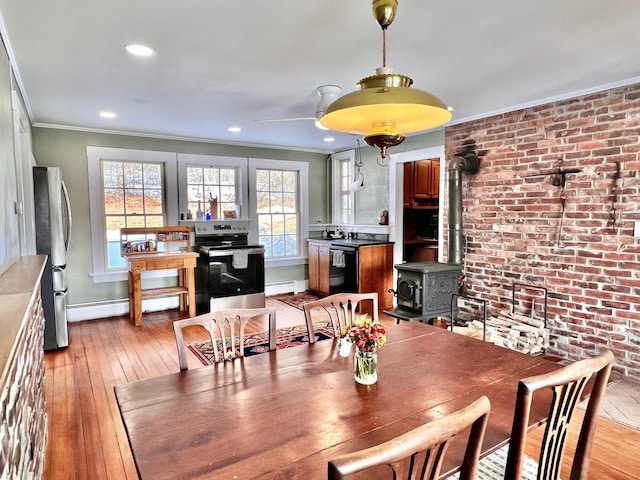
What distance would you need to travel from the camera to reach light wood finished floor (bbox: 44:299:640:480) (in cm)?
217

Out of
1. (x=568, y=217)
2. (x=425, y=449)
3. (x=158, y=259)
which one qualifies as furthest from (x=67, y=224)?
(x=568, y=217)

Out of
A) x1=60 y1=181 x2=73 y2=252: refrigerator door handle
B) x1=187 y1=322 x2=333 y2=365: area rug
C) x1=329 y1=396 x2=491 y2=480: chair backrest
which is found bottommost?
x1=187 y1=322 x2=333 y2=365: area rug

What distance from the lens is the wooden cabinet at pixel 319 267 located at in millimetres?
5980

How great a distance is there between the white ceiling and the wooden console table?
174cm

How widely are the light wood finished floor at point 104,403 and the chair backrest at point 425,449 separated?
1.64 metres

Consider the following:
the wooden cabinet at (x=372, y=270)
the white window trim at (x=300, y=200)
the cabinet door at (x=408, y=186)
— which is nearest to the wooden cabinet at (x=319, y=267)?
the wooden cabinet at (x=372, y=270)

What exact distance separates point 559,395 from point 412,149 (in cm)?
435

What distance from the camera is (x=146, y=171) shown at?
5.34m

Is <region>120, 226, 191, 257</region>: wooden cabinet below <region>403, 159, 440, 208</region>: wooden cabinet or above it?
below

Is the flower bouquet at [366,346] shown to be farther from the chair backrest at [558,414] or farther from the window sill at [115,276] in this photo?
the window sill at [115,276]

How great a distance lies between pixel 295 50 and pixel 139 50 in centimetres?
97

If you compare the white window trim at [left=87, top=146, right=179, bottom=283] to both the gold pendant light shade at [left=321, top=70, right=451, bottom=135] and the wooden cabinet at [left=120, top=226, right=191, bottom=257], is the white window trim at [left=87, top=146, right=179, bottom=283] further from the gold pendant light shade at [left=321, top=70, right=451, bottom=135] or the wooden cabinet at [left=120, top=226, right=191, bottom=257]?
the gold pendant light shade at [left=321, top=70, right=451, bottom=135]

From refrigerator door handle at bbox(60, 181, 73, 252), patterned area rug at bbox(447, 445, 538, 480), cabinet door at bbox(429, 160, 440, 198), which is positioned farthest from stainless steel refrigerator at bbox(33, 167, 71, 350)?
cabinet door at bbox(429, 160, 440, 198)

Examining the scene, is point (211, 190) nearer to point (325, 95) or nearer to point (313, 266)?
point (313, 266)
